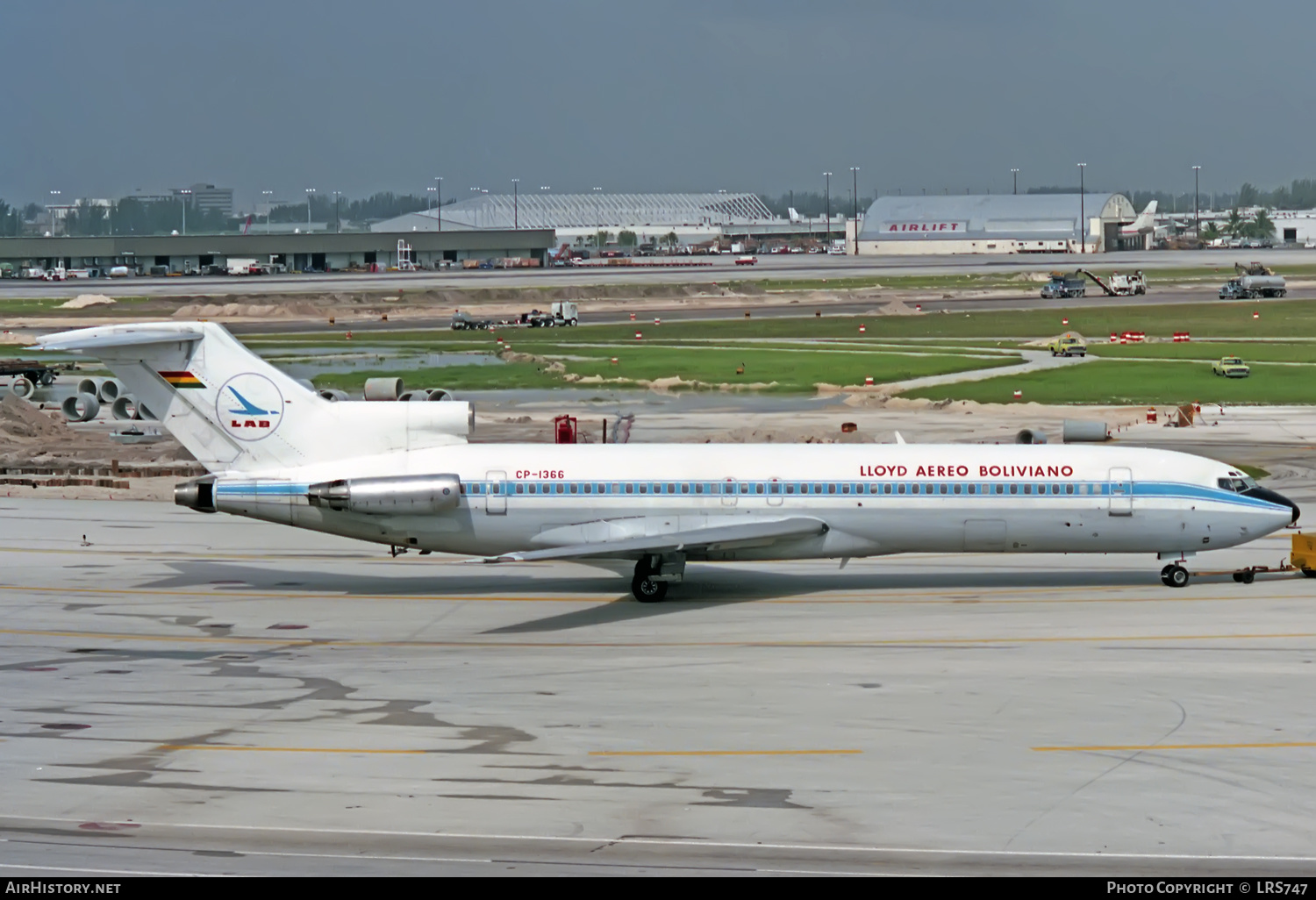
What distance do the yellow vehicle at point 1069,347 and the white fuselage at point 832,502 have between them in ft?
164

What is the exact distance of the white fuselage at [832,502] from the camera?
33125 mm

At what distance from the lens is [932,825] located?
18312 millimetres

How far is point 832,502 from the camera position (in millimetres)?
33125

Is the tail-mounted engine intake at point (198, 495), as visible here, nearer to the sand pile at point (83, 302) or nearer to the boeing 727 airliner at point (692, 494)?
the boeing 727 airliner at point (692, 494)

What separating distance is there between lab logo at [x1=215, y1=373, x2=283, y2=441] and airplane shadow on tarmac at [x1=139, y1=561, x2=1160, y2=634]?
3709 mm

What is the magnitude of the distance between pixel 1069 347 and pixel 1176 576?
51.0 m

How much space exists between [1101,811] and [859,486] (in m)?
14.8

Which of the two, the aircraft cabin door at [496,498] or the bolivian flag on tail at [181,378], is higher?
the bolivian flag on tail at [181,378]

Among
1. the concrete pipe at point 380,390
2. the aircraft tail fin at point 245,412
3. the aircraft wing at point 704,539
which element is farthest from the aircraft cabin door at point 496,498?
the concrete pipe at point 380,390

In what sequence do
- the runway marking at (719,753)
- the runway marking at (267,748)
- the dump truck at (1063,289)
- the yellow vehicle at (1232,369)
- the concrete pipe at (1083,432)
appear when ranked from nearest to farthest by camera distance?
the runway marking at (719,753) → the runway marking at (267,748) → the concrete pipe at (1083,432) → the yellow vehicle at (1232,369) → the dump truck at (1063,289)

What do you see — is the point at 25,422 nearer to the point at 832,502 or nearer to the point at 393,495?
the point at 393,495

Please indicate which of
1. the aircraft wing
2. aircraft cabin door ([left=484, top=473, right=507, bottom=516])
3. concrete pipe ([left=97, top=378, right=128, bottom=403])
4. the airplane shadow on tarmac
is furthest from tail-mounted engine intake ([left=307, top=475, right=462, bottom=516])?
concrete pipe ([left=97, top=378, right=128, bottom=403])
